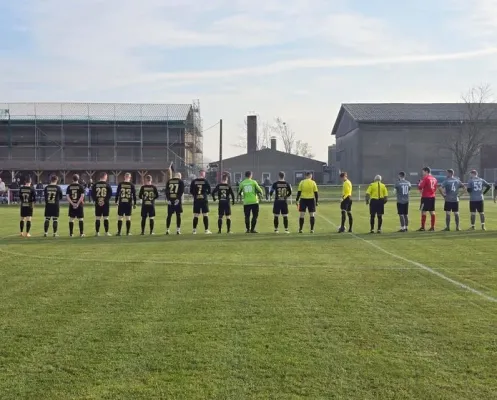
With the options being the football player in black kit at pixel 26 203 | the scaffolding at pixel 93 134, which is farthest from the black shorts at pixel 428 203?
the scaffolding at pixel 93 134

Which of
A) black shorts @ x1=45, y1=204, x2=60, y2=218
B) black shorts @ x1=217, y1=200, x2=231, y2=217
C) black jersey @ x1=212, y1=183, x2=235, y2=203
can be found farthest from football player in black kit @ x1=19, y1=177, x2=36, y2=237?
black shorts @ x1=217, y1=200, x2=231, y2=217

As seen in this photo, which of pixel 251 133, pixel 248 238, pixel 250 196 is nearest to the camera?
pixel 248 238

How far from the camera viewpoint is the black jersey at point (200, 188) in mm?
19375

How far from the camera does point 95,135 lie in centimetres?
6575

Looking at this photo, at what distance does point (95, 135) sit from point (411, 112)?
115 feet

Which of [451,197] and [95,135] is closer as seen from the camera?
[451,197]

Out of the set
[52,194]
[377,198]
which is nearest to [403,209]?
[377,198]

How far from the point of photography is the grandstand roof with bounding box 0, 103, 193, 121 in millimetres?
65250

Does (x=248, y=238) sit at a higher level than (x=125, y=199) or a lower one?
lower

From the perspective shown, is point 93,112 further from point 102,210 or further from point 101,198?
point 101,198

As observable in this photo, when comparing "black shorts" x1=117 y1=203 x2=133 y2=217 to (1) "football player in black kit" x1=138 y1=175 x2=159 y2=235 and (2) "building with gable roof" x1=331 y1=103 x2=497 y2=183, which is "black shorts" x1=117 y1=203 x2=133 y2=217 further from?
(2) "building with gable roof" x1=331 y1=103 x2=497 y2=183

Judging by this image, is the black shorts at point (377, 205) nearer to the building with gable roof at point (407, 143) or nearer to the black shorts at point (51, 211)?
the black shorts at point (51, 211)

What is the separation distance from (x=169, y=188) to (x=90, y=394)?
14.6 m

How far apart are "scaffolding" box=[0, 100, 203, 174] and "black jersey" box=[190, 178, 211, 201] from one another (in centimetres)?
4431
